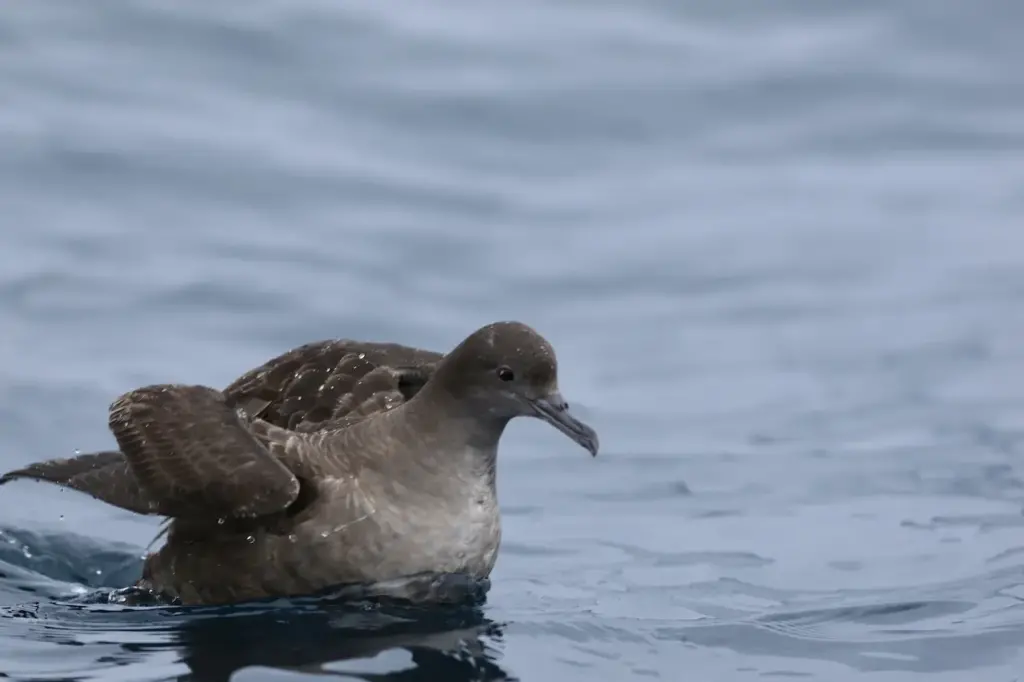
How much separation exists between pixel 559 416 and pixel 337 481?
750 millimetres

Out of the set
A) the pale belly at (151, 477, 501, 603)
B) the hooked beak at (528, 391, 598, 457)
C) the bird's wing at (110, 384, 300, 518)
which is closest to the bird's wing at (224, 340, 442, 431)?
the bird's wing at (110, 384, 300, 518)

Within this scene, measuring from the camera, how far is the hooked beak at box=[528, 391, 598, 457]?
6.76 m

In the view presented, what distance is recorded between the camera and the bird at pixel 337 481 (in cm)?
678

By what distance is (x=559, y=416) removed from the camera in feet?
22.3

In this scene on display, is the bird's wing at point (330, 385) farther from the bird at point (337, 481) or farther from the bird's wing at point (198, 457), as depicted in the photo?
the bird's wing at point (198, 457)

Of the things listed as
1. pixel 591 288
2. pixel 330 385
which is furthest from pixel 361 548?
pixel 591 288

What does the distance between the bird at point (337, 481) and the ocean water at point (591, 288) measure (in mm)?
161

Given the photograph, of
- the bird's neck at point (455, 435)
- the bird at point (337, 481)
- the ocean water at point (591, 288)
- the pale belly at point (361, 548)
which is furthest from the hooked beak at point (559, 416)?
the ocean water at point (591, 288)

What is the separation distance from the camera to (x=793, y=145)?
43.1 ft

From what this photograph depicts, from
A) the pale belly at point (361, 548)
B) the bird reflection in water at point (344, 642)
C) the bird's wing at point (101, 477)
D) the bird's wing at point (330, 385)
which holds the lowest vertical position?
the bird reflection in water at point (344, 642)

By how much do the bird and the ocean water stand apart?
0.16m

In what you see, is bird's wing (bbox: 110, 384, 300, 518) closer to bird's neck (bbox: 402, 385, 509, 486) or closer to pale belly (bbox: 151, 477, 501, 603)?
pale belly (bbox: 151, 477, 501, 603)

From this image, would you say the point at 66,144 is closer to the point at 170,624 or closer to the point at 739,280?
the point at 739,280

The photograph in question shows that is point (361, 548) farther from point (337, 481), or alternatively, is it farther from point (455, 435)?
point (455, 435)
